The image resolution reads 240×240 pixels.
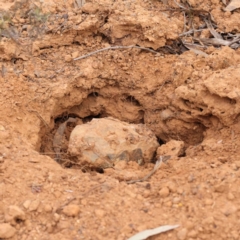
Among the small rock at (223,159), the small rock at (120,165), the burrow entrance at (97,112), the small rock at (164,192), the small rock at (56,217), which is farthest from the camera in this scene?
the burrow entrance at (97,112)

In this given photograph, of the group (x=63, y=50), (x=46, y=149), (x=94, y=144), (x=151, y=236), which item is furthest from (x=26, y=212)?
(x=63, y=50)

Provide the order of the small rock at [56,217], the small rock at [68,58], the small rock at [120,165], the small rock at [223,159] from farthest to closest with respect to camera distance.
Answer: the small rock at [68,58] < the small rock at [120,165] < the small rock at [223,159] < the small rock at [56,217]

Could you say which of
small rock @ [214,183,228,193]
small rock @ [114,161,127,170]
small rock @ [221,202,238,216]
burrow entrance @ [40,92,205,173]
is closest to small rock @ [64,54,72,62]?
burrow entrance @ [40,92,205,173]

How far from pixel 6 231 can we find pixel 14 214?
0.33 feet

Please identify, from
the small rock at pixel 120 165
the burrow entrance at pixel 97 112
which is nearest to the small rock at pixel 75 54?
the burrow entrance at pixel 97 112

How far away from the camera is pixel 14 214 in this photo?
229 cm

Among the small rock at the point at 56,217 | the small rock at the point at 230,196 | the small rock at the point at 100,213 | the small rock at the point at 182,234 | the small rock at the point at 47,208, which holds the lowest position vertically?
the small rock at the point at 56,217

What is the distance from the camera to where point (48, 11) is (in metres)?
3.70

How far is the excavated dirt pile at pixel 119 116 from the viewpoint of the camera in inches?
92.0

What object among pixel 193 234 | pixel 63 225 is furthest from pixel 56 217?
pixel 193 234

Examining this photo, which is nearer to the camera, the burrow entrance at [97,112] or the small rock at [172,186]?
the small rock at [172,186]

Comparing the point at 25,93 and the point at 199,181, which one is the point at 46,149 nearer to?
the point at 25,93

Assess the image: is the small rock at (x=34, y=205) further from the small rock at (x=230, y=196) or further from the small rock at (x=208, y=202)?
the small rock at (x=230, y=196)

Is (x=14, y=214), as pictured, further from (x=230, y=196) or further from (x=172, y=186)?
(x=230, y=196)
